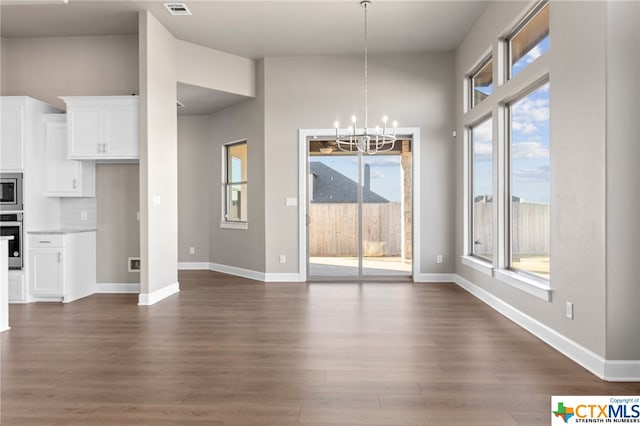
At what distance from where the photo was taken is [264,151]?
674cm

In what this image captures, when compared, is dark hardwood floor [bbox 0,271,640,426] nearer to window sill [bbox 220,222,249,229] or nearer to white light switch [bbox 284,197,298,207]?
white light switch [bbox 284,197,298,207]

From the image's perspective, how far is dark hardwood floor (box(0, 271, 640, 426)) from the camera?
2.37m

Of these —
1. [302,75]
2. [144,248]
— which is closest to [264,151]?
[302,75]

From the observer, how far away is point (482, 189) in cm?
553

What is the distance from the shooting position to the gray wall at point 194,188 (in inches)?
320

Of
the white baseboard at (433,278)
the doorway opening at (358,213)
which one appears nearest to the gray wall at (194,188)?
the doorway opening at (358,213)

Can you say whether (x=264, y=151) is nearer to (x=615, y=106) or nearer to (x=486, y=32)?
(x=486, y=32)

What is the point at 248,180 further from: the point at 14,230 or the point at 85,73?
the point at 14,230

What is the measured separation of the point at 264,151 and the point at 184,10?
231 cm

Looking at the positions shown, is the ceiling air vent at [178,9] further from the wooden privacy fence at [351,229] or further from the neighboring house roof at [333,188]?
the wooden privacy fence at [351,229]

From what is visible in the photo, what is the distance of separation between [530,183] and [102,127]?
4.84m

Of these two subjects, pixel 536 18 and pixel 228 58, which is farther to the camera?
pixel 228 58

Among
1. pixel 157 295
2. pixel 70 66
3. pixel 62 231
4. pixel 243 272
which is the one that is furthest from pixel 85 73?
pixel 243 272

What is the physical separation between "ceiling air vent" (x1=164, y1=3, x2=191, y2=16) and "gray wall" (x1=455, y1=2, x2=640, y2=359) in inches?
151
